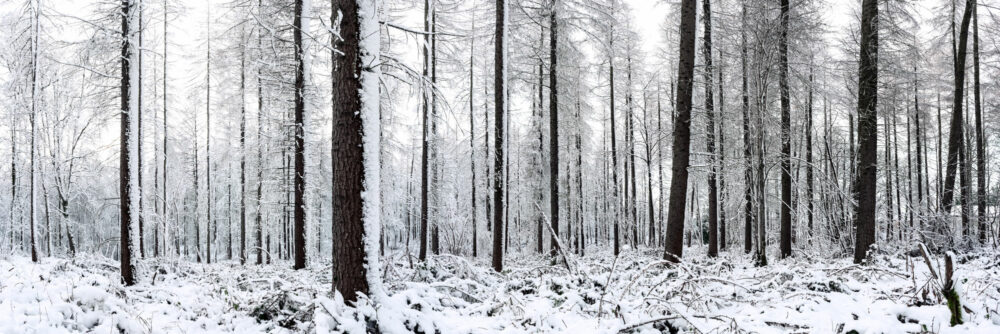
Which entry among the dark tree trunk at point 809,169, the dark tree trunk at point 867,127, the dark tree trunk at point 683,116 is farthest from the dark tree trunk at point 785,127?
the dark tree trunk at point 683,116

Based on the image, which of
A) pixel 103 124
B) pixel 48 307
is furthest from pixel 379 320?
pixel 103 124

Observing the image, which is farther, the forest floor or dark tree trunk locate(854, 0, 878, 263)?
dark tree trunk locate(854, 0, 878, 263)

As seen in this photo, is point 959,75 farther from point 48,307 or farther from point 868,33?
point 48,307

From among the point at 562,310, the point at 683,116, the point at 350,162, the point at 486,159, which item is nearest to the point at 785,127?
the point at 683,116

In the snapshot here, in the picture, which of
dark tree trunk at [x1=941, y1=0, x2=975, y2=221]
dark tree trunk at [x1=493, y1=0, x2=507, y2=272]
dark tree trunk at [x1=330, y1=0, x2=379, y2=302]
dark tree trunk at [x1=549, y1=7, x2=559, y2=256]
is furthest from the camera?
dark tree trunk at [x1=549, y1=7, x2=559, y2=256]

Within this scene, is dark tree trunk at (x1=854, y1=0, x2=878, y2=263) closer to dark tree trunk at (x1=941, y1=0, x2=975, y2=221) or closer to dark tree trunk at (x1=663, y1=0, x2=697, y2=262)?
dark tree trunk at (x1=663, y1=0, x2=697, y2=262)

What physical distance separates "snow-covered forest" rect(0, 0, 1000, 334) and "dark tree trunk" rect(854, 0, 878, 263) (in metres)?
0.05

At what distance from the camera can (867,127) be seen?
10250 millimetres

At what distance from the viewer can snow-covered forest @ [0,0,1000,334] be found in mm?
4566

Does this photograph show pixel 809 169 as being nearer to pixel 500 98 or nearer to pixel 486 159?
pixel 486 159

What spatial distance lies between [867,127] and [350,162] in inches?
426

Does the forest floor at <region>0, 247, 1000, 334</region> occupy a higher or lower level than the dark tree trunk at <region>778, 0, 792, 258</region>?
lower

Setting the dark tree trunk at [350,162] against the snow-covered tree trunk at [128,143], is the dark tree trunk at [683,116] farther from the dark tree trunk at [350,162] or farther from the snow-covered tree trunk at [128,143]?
the snow-covered tree trunk at [128,143]

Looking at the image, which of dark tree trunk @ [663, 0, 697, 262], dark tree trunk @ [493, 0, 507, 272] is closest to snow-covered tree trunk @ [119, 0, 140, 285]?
dark tree trunk @ [493, 0, 507, 272]
